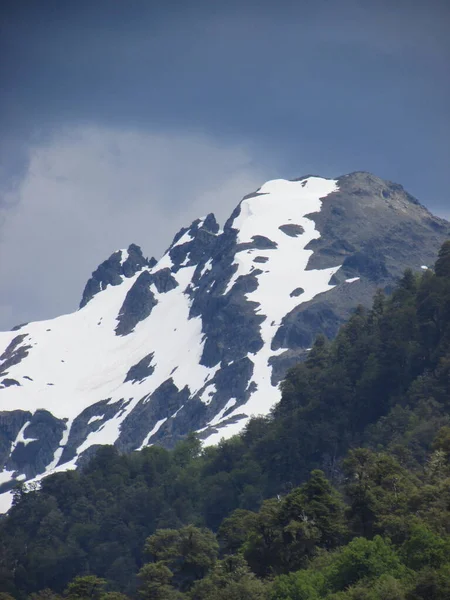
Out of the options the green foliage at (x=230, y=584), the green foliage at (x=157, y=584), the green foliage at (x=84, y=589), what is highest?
the green foliage at (x=84, y=589)

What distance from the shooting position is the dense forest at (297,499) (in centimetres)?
6606

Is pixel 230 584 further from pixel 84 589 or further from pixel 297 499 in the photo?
pixel 84 589

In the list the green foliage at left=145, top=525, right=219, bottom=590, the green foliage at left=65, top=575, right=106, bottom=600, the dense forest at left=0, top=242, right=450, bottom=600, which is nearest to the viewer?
the dense forest at left=0, top=242, right=450, bottom=600

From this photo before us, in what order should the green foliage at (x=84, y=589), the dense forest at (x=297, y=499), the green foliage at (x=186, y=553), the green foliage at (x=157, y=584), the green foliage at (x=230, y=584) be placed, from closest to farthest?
the green foliage at (x=230, y=584) < the dense forest at (x=297, y=499) < the green foliage at (x=157, y=584) < the green foliage at (x=186, y=553) < the green foliage at (x=84, y=589)

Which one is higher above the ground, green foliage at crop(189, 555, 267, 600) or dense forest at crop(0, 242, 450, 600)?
dense forest at crop(0, 242, 450, 600)

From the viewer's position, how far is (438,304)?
113 m

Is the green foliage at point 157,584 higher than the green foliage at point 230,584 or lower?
higher

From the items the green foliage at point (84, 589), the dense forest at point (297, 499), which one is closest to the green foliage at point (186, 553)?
the dense forest at point (297, 499)

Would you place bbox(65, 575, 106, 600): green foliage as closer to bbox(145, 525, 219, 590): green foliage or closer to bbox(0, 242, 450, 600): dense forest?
bbox(0, 242, 450, 600): dense forest

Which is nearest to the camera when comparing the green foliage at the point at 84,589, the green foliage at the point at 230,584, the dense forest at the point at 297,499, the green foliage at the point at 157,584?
the green foliage at the point at 230,584

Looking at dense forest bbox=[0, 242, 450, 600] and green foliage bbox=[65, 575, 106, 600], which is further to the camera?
green foliage bbox=[65, 575, 106, 600]

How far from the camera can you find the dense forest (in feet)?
217

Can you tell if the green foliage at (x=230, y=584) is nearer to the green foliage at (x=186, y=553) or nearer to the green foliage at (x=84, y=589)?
the green foliage at (x=186, y=553)

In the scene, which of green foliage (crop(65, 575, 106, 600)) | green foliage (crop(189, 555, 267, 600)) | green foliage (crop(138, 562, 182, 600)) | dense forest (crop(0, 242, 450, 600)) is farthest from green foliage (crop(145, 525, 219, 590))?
green foliage (crop(65, 575, 106, 600))
